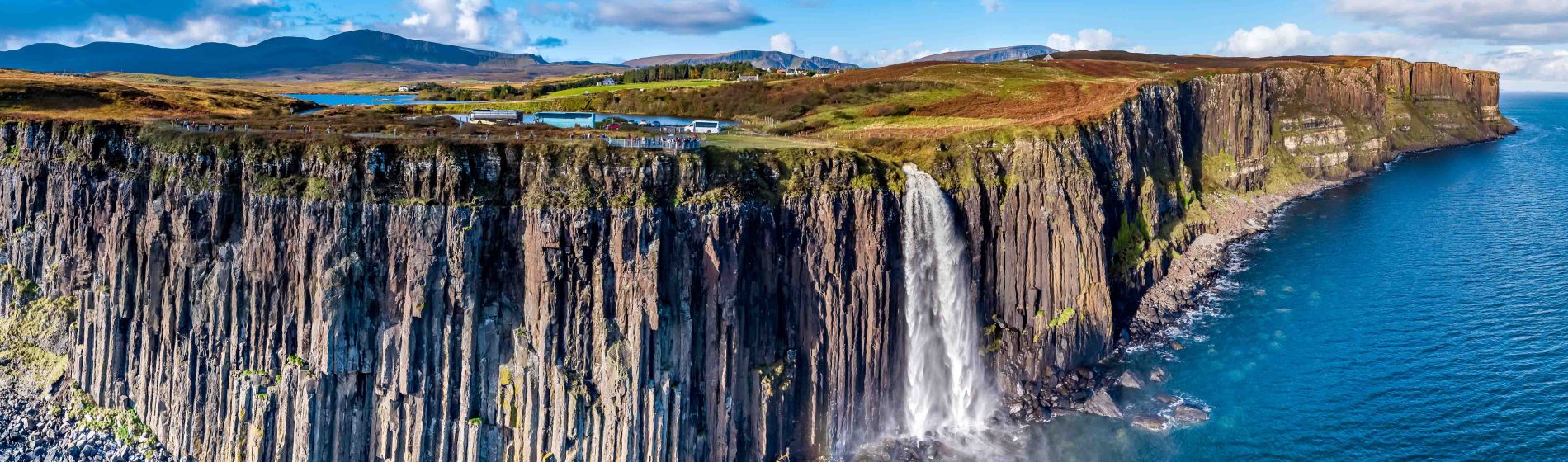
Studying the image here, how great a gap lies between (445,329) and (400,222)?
20.3 feet

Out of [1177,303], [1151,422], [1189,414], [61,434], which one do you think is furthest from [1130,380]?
[61,434]

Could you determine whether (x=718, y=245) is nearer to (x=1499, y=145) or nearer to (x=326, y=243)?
(x=326, y=243)

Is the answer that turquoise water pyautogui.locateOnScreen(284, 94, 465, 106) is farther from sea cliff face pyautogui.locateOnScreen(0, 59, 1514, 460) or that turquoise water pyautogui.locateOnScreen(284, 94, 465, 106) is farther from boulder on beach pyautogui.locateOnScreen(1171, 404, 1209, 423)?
boulder on beach pyautogui.locateOnScreen(1171, 404, 1209, 423)

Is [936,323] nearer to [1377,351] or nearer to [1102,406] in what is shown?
[1102,406]

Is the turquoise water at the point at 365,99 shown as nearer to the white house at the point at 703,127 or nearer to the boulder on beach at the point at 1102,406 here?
the white house at the point at 703,127

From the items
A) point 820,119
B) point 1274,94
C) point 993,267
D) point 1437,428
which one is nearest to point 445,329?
point 993,267

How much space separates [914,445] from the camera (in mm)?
60344

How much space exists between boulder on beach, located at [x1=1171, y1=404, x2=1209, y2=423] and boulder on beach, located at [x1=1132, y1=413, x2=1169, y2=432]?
3.74 ft

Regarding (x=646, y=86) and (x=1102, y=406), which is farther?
(x=646, y=86)

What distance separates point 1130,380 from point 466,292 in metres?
46.9

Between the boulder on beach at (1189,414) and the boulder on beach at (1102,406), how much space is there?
3.66m

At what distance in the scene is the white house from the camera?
7062 centimetres

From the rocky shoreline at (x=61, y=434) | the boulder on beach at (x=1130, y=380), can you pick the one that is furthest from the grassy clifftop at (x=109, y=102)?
the boulder on beach at (x=1130, y=380)

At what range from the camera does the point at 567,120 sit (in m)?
72.8
